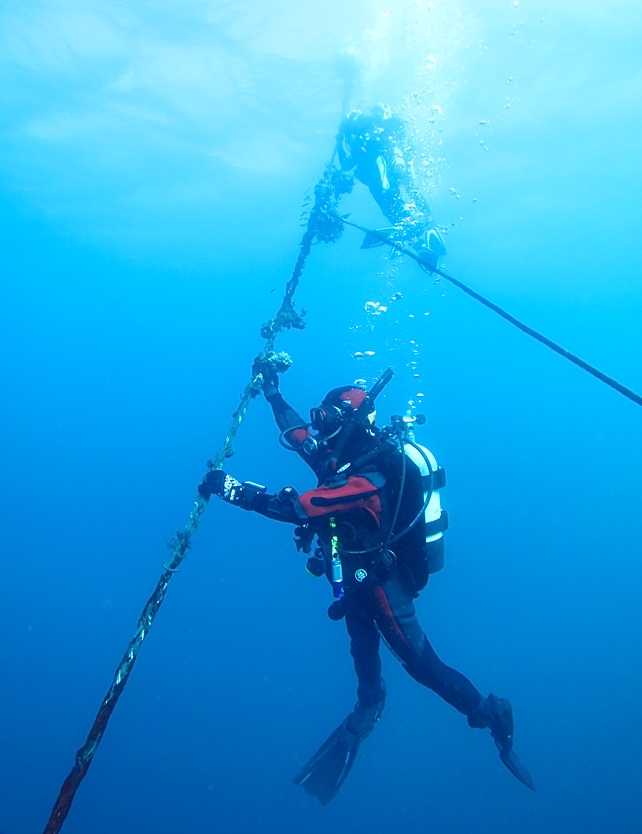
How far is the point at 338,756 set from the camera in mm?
6047

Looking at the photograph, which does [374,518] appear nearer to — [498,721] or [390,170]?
[498,721]

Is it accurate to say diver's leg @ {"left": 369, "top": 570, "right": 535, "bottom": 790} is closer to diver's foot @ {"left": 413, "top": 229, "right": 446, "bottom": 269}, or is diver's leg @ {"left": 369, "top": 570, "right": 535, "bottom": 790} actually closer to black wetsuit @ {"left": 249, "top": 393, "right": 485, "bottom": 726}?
black wetsuit @ {"left": 249, "top": 393, "right": 485, "bottom": 726}

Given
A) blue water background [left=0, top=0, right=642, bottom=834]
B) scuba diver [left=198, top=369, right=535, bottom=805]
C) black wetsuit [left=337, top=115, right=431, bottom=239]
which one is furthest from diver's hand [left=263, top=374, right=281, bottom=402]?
blue water background [left=0, top=0, right=642, bottom=834]

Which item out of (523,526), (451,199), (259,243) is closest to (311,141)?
(451,199)

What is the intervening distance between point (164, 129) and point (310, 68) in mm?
6359

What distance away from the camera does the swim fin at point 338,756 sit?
5.73 metres

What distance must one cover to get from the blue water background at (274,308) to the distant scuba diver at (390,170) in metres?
4.89

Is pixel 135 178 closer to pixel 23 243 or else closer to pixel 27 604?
pixel 23 243

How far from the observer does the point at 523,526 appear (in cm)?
4544

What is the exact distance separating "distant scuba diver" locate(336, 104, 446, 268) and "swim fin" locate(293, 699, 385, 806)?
701 centimetres

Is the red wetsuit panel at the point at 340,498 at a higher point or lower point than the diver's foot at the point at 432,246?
lower

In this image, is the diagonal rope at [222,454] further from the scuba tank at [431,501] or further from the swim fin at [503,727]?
the swim fin at [503,727]

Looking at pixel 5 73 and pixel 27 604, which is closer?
pixel 5 73

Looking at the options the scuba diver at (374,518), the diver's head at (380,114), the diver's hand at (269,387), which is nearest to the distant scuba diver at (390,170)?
the diver's head at (380,114)
